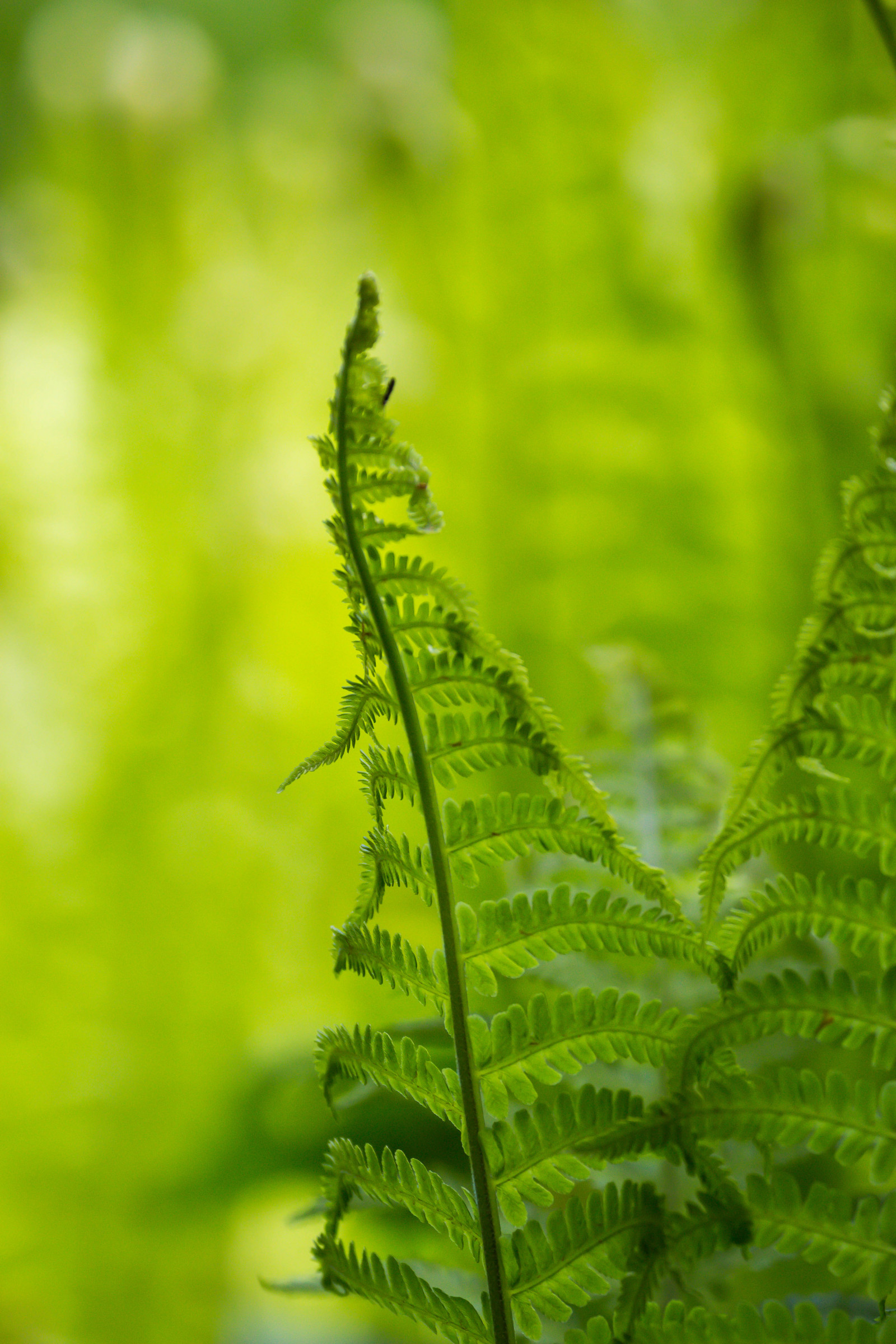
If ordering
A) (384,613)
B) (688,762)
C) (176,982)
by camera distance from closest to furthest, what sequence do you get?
1. (384,613)
2. (688,762)
3. (176,982)

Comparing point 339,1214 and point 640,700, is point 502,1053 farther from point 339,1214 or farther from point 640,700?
point 640,700

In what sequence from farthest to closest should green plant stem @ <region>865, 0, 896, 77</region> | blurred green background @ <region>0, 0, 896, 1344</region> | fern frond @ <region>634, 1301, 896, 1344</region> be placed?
blurred green background @ <region>0, 0, 896, 1344</region>
green plant stem @ <region>865, 0, 896, 77</region>
fern frond @ <region>634, 1301, 896, 1344</region>

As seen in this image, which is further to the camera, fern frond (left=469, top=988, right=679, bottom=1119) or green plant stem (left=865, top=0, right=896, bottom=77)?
green plant stem (left=865, top=0, right=896, bottom=77)

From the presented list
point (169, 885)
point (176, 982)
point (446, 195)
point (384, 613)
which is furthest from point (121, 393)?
point (384, 613)

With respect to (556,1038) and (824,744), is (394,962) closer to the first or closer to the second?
(556,1038)

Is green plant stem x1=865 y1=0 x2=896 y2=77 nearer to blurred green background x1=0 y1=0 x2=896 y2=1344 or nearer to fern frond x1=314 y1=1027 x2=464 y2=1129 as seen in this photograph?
fern frond x1=314 y1=1027 x2=464 y2=1129

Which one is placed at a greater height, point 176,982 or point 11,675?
point 11,675

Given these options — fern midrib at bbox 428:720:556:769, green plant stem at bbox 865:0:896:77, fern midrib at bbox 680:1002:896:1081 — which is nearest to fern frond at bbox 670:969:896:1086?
fern midrib at bbox 680:1002:896:1081
